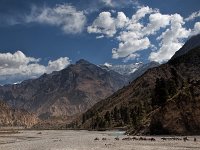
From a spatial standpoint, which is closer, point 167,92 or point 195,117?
point 195,117

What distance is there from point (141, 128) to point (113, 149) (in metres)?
50.1

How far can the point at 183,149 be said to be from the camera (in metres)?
48.2

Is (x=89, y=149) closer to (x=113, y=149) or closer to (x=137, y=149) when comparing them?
(x=113, y=149)

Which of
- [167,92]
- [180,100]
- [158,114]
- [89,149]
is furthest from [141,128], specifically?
[89,149]

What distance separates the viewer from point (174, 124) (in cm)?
8381

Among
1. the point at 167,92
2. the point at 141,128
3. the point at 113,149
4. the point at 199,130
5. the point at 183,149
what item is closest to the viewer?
the point at 183,149

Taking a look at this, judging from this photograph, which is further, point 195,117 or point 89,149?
point 195,117

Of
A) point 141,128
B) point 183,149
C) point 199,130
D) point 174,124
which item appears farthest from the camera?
point 141,128

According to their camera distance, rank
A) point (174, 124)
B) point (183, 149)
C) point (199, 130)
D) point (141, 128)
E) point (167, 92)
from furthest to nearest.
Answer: point (167, 92), point (141, 128), point (174, 124), point (199, 130), point (183, 149)

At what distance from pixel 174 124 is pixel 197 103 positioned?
749 centimetres

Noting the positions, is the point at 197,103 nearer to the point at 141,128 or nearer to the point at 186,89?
the point at 186,89

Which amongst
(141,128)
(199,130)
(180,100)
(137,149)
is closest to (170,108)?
(180,100)

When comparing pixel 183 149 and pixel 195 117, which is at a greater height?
pixel 195 117

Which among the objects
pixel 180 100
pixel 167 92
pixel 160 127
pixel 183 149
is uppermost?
pixel 167 92
